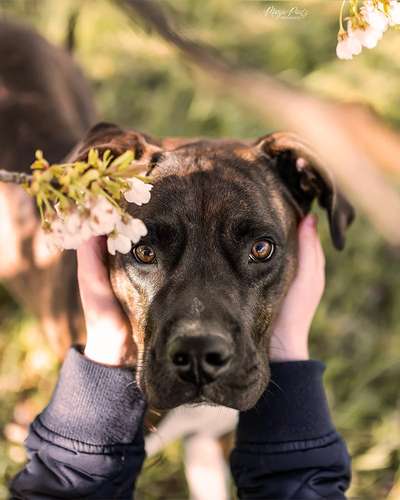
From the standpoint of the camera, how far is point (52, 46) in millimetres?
5059

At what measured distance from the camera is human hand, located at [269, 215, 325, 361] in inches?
117

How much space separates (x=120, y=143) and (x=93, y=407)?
3.89 ft

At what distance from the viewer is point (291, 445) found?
104 inches

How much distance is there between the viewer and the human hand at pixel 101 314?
112 inches

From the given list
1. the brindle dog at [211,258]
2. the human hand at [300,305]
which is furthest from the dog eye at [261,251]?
the human hand at [300,305]

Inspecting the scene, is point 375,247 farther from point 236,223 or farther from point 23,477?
point 23,477

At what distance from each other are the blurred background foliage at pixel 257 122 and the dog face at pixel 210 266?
1.55 metres

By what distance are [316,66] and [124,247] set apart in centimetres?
495

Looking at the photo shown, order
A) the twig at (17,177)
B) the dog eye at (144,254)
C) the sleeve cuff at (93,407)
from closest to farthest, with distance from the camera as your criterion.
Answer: the twig at (17,177), the sleeve cuff at (93,407), the dog eye at (144,254)

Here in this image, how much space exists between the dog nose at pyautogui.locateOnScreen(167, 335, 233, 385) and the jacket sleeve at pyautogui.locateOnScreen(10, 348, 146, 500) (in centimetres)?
40

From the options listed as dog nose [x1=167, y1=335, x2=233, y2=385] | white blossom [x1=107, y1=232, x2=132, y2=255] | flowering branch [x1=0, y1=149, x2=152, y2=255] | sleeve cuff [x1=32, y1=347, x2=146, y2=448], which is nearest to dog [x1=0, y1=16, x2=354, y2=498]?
dog nose [x1=167, y1=335, x2=233, y2=385]

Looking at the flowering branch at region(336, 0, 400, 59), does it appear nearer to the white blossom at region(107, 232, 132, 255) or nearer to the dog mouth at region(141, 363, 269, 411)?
the white blossom at region(107, 232, 132, 255)

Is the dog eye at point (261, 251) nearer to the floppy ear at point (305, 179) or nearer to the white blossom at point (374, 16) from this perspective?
the floppy ear at point (305, 179)

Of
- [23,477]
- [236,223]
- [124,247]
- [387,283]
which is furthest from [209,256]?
[387,283]
